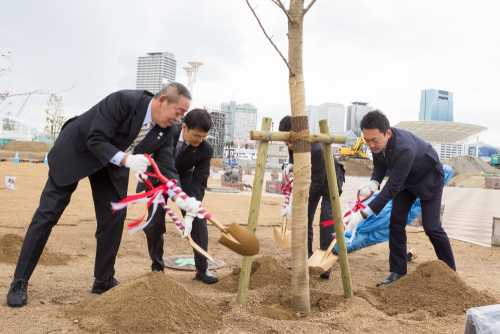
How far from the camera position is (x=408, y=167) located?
3170mm

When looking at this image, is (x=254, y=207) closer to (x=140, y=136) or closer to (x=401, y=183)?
(x=140, y=136)

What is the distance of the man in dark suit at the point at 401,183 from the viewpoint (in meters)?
3.17

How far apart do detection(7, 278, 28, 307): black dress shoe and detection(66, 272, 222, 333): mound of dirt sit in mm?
355

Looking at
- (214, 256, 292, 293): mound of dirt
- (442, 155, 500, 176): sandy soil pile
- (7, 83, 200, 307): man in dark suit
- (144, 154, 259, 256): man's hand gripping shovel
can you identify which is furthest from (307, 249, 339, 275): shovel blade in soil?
(442, 155, 500, 176): sandy soil pile

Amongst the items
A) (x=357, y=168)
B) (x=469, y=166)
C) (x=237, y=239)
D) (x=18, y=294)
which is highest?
(x=237, y=239)

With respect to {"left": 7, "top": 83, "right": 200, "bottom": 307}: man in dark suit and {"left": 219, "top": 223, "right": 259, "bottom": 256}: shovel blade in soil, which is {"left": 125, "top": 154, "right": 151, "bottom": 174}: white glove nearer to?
{"left": 7, "top": 83, "right": 200, "bottom": 307}: man in dark suit

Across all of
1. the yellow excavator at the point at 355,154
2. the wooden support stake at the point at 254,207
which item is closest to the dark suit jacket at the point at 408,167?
the wooden support stake at the point at 254,207

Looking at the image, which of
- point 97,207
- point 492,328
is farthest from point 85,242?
point 492,328

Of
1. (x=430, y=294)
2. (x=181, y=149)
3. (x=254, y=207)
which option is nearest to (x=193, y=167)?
(x=181, y=149)

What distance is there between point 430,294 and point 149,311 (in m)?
1.96

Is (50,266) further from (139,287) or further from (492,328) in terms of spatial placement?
A: (492,328)

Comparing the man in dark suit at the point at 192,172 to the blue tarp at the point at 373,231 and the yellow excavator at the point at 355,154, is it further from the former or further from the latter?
the yellow excavator at the point at 355,154

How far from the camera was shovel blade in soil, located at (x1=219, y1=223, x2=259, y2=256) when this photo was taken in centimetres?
232

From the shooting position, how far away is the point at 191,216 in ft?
8.85
